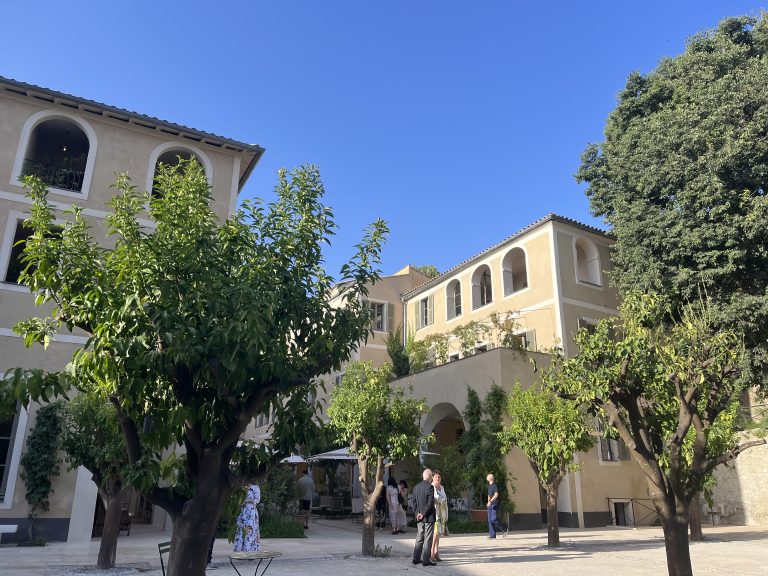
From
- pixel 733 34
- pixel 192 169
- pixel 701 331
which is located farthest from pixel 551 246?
pixel 192 169

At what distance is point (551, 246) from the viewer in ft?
69.3

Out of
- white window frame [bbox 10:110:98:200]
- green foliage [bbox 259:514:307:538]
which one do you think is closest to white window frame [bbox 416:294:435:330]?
green foliage [bbox 259:514:307:538]

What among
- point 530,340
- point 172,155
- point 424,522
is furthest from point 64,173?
point 530,340

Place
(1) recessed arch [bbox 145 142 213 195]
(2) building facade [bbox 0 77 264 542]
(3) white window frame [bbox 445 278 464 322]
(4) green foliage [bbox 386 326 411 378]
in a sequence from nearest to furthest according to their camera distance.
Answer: (2) building facade [bbox 0 77 264 542], (1) recessed arch [bbox 145 142 213 195], (4) green foliage [bbox 386 326 411 378], (3) white window frame [bbox 445 278 464 322]

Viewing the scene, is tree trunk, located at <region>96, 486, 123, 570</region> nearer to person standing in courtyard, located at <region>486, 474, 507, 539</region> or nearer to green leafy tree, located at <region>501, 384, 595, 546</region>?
green leafy tree, located at <region>501, 384, 595, 546</region>

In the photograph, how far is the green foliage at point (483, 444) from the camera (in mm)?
17078

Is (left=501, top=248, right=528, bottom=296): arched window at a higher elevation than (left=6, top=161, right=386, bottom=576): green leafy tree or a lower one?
higher

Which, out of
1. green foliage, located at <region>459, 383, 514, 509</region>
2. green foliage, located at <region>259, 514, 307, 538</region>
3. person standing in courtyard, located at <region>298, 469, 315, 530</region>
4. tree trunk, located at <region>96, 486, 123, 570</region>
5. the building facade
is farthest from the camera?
person standing in courtyard, located at <region>298, 469, 315, 530</region>

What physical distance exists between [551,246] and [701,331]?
1372cm

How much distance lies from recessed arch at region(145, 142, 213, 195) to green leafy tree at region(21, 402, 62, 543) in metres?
6.52

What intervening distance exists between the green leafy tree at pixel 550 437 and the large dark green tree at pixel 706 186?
7.28 metres

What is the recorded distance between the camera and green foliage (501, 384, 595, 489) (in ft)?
41.4

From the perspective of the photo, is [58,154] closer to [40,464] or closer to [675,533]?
[40,464]

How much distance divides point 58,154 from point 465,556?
15312 mm
